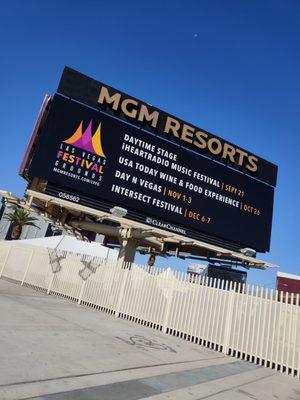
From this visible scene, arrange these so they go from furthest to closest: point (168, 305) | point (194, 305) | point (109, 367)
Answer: point (168, 305) < point (194, 305) < point (109, 367)

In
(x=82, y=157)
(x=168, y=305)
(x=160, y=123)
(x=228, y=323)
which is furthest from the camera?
(x=160, y=123)

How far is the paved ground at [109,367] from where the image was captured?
18.4ft

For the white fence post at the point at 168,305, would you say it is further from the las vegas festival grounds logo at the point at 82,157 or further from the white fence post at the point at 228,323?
the las vegas festival grounds logo at the point at 82,157

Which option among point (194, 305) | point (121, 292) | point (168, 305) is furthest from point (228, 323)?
point (121, 292)

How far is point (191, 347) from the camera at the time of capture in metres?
12.1

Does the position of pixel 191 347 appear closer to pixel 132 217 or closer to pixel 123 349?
pixel 123 349

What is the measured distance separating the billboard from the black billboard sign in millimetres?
542

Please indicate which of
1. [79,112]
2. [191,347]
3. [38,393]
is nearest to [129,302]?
[191,347]

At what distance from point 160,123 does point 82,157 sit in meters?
5.72

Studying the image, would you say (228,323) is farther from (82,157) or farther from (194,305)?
(82,157)

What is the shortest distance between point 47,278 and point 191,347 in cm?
1218

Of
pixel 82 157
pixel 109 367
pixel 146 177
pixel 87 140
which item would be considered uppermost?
pixel 87 140

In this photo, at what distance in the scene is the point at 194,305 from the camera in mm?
13805

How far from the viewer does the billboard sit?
18.3 meters
